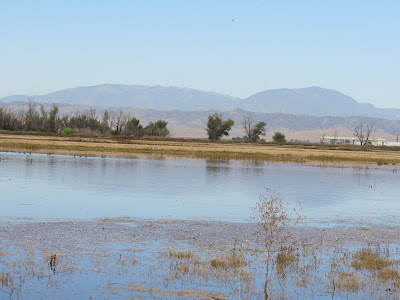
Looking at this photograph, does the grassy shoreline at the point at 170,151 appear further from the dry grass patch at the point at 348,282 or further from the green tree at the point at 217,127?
the green tree at the point at 217,127

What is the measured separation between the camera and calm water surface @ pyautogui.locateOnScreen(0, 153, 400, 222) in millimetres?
22297

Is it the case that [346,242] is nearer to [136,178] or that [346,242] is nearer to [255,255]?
[255,255]

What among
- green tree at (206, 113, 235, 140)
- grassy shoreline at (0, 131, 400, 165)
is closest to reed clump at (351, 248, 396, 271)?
grassy shoreline at (0, 131, 400, 165)

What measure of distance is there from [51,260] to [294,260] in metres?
5.86

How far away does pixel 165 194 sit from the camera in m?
28.8

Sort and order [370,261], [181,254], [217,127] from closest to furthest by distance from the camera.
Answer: [181,254] → [370,261] → [217,127]

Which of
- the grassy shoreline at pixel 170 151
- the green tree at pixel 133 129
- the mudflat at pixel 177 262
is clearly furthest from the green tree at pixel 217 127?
the mudflat at pixel 177 262

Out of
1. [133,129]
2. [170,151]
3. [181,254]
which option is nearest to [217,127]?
[133,129]

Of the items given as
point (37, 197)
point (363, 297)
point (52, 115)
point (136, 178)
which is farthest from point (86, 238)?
point (52, 115)

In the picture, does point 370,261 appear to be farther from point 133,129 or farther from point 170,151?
point 133,129

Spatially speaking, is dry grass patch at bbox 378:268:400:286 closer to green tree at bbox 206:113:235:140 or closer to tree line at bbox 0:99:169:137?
tree line at bbox 0:99:169:137

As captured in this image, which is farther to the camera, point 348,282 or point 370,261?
point 370,261

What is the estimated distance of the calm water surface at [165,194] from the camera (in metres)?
22.3

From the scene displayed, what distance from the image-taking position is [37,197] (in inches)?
982
